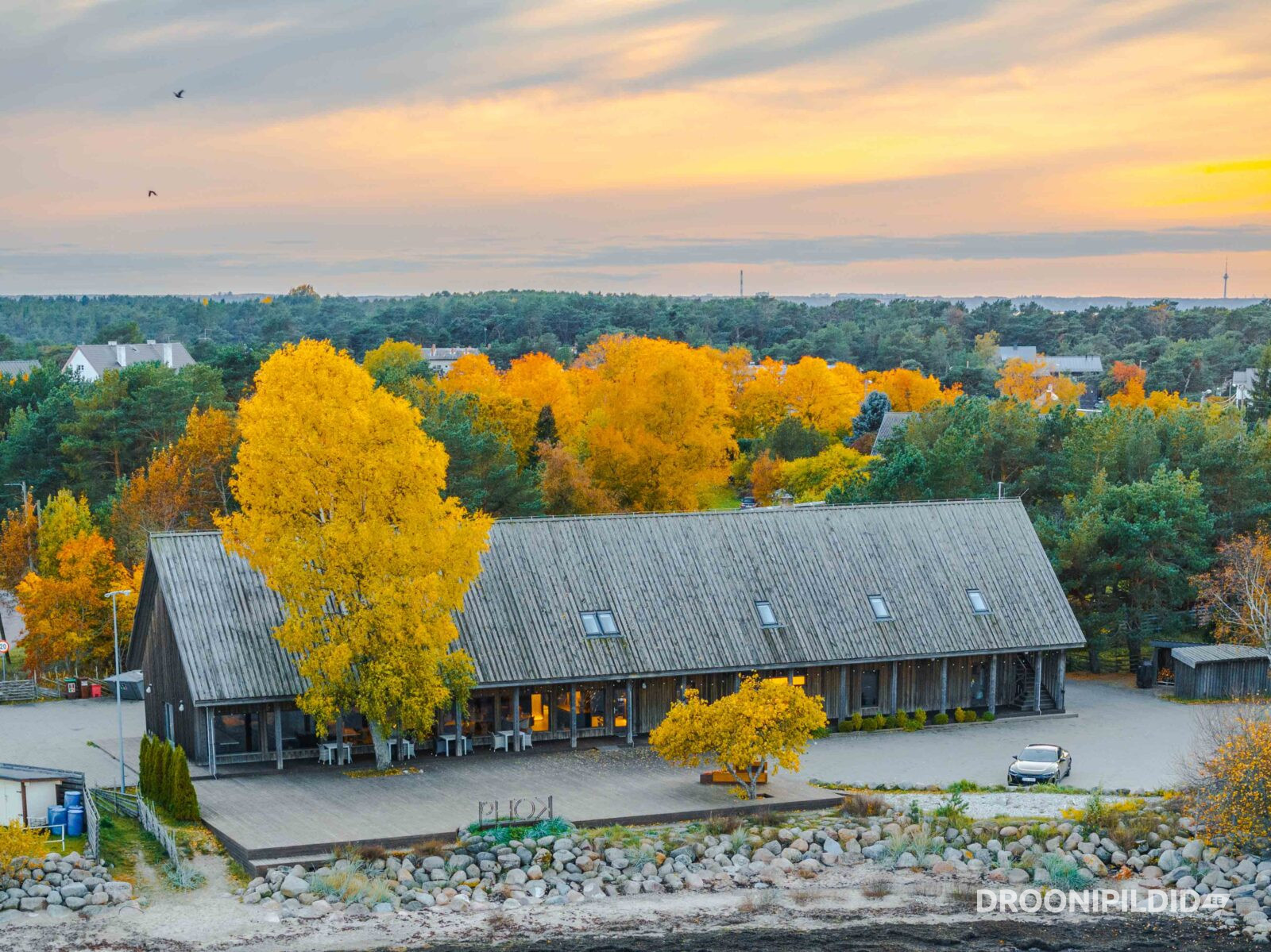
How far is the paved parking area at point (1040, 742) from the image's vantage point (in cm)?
3631

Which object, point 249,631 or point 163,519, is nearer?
point 249,631

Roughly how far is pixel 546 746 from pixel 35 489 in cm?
4677

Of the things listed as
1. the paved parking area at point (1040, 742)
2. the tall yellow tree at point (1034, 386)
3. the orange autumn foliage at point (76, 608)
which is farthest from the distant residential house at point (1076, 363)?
the orange autumn foliage at point (76, 608)

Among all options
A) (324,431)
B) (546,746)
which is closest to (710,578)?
(546,746)

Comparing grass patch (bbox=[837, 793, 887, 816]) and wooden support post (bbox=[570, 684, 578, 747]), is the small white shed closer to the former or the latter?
wooden support post (bbox=[570, 684, 578, 747])

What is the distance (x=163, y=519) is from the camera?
190ft

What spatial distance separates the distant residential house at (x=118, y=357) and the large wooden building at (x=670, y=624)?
307ft

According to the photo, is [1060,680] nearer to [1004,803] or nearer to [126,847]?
[1004,803]

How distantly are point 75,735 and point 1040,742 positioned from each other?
85.9 ft

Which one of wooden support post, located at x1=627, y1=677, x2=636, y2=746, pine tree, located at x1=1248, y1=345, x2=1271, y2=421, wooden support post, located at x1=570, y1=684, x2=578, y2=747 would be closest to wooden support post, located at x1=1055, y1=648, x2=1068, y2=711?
wooden support post, located at x1=627, y1=677, x2=636, y2=746

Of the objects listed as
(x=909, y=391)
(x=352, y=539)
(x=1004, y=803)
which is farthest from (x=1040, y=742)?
(x=909, y=391)

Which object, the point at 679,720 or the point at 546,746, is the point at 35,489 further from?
the point at 679,720

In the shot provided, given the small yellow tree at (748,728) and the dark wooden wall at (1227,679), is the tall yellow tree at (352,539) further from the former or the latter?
the dark wooden wall at (1227,679)

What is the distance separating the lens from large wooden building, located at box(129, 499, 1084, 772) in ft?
118
